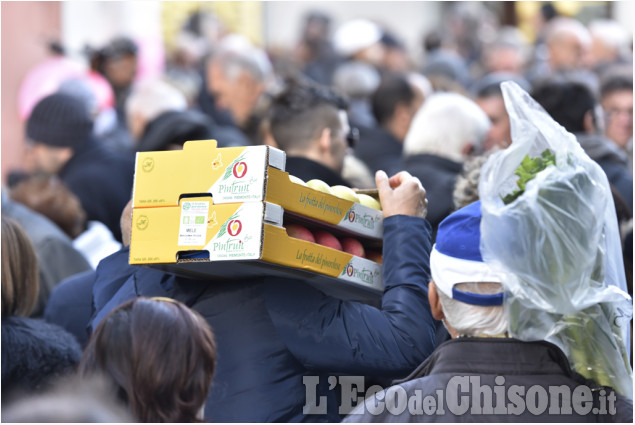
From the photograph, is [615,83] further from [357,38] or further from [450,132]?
[357,38]

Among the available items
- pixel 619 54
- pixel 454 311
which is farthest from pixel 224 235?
pixel 619 54

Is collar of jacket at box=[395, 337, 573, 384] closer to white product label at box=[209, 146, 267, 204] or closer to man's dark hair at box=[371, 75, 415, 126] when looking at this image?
white product label at box=[209, 146, 267, 204]

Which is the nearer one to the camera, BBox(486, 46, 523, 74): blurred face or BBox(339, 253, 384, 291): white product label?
BBox(339, 253, 384, 291): white product label

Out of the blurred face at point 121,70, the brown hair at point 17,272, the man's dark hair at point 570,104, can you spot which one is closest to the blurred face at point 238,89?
the blurred face at point 121,70

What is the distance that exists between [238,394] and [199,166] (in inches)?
25.0

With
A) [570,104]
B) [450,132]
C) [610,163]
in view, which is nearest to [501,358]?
[450,132]

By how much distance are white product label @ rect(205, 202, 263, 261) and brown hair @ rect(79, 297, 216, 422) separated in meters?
0.23

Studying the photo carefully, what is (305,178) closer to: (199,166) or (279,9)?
(199,166)

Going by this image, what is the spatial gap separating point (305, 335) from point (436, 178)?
1701 millimetres

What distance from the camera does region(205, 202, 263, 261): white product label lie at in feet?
8.62

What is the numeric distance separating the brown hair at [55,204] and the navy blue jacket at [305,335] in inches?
88.3

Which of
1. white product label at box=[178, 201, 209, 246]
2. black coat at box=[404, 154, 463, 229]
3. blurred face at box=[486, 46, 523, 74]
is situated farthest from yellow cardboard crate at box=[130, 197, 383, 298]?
blurred face at box=[486, 46, 523, 74]

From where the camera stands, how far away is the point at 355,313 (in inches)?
112

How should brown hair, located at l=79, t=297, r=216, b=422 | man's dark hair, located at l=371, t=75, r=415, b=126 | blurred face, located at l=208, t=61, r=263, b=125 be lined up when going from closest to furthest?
brown hair, located at l=79, t=297, r=216, b=422, man's dark hair, located at l=371, t=75, r=415, b=126, blurred face, located at l=208, t=61, r=263, b=125
